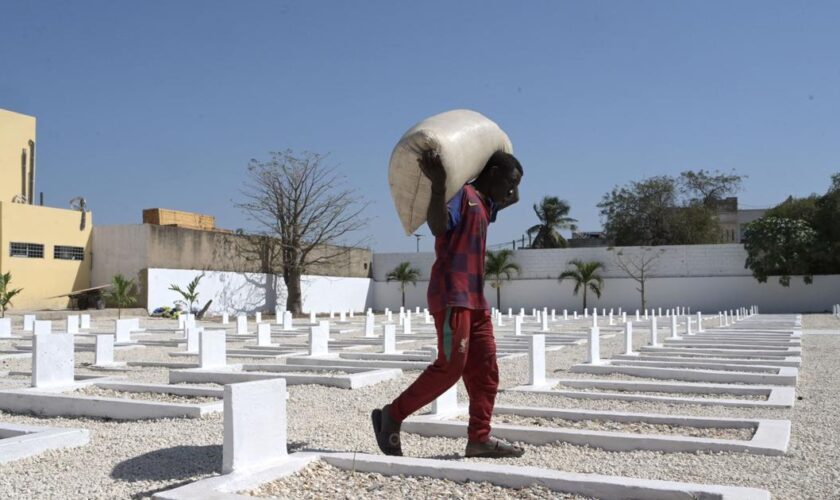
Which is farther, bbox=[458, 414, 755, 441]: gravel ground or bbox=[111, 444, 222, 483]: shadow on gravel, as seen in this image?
bbox=[458, 414, 755, 441]: gravel ground

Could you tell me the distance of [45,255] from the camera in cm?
2906

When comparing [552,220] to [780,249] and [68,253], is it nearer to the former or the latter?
[780,249]

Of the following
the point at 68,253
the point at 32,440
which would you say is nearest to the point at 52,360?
the point at 32,440

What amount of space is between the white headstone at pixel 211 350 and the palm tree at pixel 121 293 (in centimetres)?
1876

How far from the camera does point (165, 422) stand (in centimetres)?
633

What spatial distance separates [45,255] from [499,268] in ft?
79.8

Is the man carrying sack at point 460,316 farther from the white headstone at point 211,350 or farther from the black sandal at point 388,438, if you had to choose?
the white headstone at point 211,350

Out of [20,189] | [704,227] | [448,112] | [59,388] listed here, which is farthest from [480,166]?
[704,227]

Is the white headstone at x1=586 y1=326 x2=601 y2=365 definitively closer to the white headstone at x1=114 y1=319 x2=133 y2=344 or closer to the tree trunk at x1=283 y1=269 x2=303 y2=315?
the white headstone at x1=114 y1=319 x2=133 y2=344

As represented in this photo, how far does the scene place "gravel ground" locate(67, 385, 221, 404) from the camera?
25.1 ft

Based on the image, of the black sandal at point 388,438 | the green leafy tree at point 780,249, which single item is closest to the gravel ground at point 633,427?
the black sandal at point 388,438

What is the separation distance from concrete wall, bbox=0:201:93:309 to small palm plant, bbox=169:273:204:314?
3.52 meters

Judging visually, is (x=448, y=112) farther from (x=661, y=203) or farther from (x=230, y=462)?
(x=661, y=203)

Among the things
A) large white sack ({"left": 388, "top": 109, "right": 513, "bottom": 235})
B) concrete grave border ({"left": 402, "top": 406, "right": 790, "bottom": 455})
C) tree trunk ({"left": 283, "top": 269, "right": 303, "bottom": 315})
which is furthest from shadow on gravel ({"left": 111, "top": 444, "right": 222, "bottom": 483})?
tree trunk ({"left": 283, "top": 269, "right": 303, "bottom": 315})
